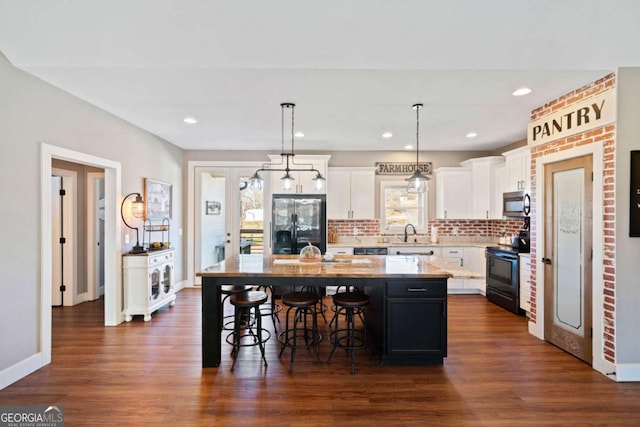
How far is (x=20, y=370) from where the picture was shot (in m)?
2.66

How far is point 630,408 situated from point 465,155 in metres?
4.52

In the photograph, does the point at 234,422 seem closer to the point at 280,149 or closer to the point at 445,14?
the point at 445,14

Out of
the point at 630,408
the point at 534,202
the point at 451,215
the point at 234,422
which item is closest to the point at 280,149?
the point at 451,215

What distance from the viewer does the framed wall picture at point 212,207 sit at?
6035 millimetres

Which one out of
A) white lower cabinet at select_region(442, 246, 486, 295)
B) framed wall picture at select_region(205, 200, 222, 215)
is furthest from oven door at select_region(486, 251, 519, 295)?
framed wall picture at select_region(205, 200, 222, 215)

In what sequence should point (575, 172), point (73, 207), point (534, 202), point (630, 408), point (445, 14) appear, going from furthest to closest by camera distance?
point (73, 207) < point (534, 202) < point (575, 172) < point (630, 408) < point (445, 14)

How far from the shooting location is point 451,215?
228 inches

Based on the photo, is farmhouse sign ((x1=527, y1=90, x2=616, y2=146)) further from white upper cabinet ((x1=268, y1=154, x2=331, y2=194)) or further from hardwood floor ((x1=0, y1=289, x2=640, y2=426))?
white upper cabinet ((x1=268, y1=154, x2=331, y2=194))

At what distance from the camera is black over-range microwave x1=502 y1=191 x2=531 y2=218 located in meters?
Answer: 4.47

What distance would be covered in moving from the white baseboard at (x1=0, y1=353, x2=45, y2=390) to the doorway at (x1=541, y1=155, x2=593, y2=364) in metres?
5.05

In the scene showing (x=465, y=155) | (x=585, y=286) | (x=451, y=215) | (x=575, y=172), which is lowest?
(x=585, y=286)

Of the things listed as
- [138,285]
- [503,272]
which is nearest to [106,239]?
[138,285]

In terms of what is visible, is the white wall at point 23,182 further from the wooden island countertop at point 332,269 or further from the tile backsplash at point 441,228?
the tile backsplash at point 441,228

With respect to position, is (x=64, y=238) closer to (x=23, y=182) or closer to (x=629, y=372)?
(x=23, y=182)
